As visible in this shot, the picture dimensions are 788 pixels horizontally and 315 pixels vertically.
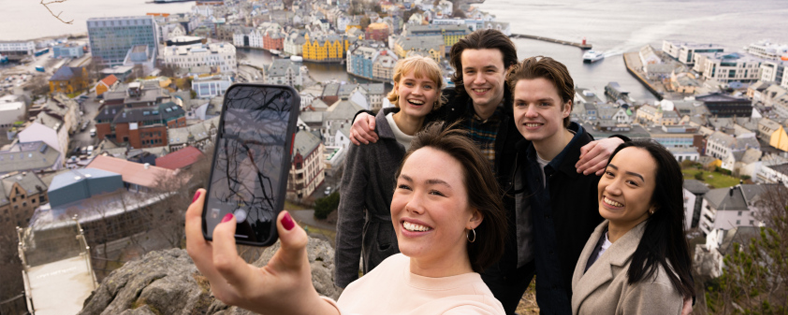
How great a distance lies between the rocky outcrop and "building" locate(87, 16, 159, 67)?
23.5 m

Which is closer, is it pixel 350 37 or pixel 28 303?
pixel 28 303

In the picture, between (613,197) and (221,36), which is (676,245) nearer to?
(613,197)

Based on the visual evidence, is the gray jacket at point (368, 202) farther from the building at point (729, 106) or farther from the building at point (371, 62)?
the building at point (371, 62)

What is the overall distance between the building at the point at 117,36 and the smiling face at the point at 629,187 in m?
24.9

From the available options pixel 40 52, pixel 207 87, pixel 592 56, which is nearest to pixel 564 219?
pixel 207 87

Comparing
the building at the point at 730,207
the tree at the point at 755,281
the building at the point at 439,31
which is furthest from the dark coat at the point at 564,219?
the building at the point at 439,31

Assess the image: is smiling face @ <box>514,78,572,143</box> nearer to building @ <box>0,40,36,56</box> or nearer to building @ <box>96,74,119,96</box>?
building @ <box>96,74,119,96</box>

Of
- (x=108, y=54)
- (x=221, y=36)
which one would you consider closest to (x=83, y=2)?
(x=221, y=36)

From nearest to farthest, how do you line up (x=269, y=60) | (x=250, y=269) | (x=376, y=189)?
(x=250, y=269)
(x=376, y=189)
(x=269, y=60)

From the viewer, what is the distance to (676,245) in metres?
1.07

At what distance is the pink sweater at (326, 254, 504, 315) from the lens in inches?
29.1

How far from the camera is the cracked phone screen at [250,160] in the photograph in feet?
2.11

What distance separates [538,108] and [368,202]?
47 centimetres

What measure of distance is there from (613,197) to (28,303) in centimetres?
405
